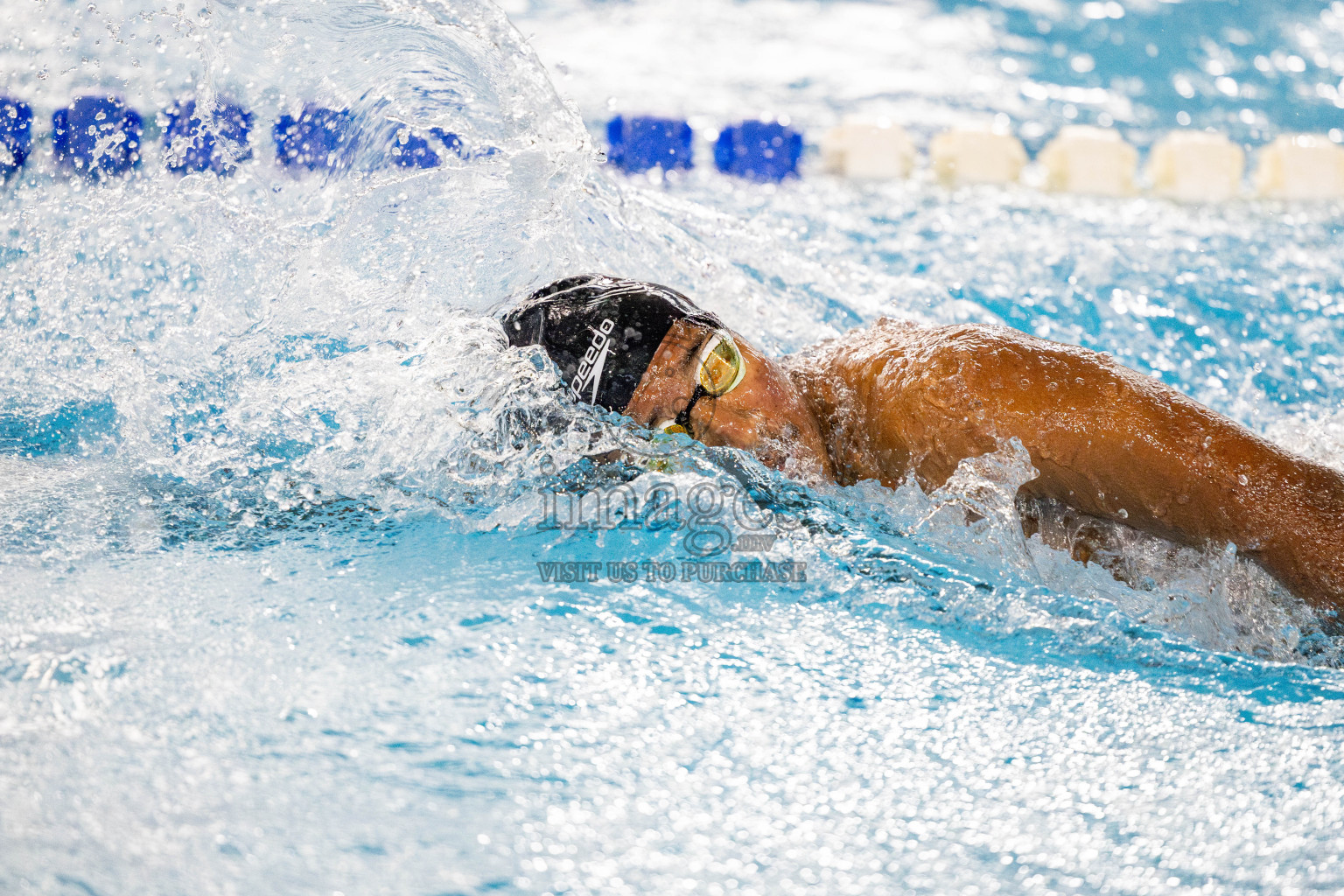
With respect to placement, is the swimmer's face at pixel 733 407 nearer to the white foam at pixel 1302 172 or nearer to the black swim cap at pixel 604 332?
the black swim cap at pixel 604 332

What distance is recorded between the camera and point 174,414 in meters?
2.03

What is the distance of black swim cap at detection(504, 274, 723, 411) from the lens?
5.59 feet

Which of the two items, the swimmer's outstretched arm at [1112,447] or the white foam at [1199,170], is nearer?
the swimmer's outstretched arm at [1112,447]

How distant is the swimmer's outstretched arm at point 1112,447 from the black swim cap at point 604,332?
15.5 inches

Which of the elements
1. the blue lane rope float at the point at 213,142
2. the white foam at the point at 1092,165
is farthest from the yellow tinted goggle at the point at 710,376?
the white foam at the point at 1092,165

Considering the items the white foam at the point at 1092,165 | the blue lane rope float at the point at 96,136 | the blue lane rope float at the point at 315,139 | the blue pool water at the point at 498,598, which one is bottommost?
the blue pool water at the point at 498,598

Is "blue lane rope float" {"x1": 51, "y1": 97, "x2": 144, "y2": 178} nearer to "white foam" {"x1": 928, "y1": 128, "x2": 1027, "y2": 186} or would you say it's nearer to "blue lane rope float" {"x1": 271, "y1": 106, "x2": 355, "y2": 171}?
"blue lane rope float" {"x1": 271, "y1": 106, "x2": 355, "y2": 171}

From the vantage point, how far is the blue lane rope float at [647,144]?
5520 millimetres

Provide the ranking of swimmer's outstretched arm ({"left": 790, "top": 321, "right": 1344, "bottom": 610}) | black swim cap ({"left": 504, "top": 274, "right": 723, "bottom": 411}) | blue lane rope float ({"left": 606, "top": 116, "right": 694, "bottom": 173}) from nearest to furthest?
1. swimmer's outstretched arm ({"left": 790, "top": 321, "right": 1344, "bottom": 610})
2. black swim cap ({"left": 504, "top": 274, "right": 723, "bottom": 411})
3. blue lane rope float ({"left": 606, "top": 116, "right": 694, "bottom": 173})

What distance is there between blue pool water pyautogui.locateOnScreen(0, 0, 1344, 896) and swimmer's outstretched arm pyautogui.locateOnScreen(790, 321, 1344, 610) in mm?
49

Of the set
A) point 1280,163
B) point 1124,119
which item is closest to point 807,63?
point 1124,119

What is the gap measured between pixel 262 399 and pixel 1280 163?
5655 mm

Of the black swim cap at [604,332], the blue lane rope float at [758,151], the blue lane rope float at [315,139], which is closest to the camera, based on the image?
the black swim cap at [604,332]

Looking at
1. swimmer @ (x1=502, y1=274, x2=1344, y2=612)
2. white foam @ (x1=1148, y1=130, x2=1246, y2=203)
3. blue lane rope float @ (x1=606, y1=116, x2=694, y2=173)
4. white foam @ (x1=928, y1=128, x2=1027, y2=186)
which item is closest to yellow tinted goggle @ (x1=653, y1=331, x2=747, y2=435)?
swimmer @ (x1=502, y1=274, x2=1344, y2=612)
